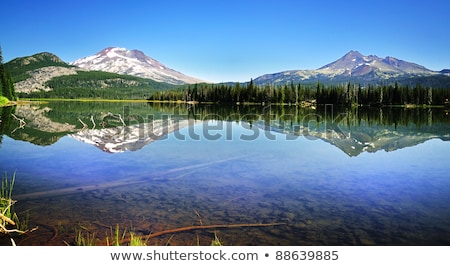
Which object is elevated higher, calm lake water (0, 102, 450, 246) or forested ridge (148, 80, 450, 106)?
forested ridge (148, 80, 450, 106)

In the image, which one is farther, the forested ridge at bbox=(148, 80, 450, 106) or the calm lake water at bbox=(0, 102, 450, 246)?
the forested ridge at bbox=(148, 80, 450, 106)

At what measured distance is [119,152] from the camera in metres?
10.8

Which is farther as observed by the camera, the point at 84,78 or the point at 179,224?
the point at 84,78

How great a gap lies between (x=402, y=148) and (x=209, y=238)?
10837 mm

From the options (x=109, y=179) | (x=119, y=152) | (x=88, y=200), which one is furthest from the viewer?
(x=119, y=152)

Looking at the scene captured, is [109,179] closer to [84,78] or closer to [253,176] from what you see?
[253,176]

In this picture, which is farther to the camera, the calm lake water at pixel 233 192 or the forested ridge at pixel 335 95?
the forested ridge at pixel 335 95

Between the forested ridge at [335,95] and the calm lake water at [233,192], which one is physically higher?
the forested ridge at [335,95]

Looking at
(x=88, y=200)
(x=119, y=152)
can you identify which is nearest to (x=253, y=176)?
(x=88, y=200)

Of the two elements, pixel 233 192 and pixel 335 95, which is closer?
pixel 233 192

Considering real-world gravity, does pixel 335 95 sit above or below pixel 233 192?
above
